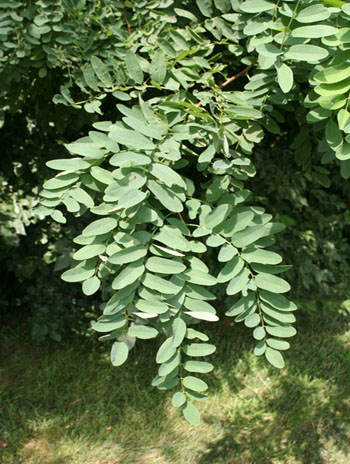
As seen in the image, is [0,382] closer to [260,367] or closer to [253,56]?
[260,367]

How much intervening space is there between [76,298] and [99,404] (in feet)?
2.79

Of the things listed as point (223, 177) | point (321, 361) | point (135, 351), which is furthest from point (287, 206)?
point (223, 177)

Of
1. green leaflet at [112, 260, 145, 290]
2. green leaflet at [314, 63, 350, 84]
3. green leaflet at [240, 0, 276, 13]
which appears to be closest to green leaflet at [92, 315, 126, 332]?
green leaflet at [112, 260, 145, 290]

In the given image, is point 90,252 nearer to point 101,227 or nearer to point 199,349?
point 101,227

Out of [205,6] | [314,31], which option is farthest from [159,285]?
[205,6]

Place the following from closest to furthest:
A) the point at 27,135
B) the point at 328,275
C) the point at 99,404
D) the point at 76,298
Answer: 1. the point at 99,404
2. the point at 27,135
3. the point at 76,298
4. the point at 328,275

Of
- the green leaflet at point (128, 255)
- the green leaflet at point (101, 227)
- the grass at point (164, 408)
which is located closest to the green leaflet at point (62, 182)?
the green leaflet at point (101, 227)

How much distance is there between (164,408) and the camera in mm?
2779

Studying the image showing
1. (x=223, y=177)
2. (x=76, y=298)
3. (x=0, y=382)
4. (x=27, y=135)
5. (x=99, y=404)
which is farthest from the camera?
(x=76, y=298)

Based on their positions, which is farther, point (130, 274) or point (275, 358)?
point (275, 358)

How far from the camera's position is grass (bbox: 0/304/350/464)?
2.47 m

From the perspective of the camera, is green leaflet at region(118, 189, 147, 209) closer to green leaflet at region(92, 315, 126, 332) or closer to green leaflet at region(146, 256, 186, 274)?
green leaflet at region(146, 256, 186, 274)

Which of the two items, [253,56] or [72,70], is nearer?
[253,56]

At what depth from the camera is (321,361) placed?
3.22 m
